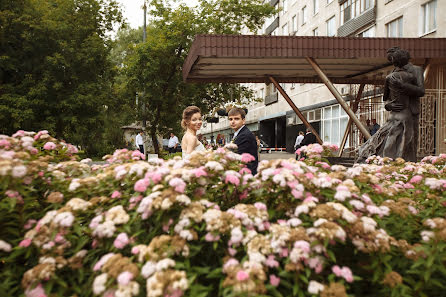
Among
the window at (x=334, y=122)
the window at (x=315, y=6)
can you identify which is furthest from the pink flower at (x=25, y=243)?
the window at (x=315, y=6)

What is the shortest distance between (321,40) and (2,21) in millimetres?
18022

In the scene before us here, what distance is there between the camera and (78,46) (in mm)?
22781

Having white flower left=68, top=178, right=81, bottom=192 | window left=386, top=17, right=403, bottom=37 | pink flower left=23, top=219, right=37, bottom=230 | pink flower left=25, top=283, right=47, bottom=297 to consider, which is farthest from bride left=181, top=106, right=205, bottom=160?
window left=386, top=17, right=403, bottom=37

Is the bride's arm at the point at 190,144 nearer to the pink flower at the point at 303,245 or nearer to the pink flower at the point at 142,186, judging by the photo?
the pink flower at the point at 142,186

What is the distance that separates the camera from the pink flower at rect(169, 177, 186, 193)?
230 centimetres

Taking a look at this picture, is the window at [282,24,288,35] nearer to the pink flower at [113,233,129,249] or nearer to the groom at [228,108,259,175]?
the groom at [228,108,259,175]

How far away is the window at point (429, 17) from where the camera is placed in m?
18.0

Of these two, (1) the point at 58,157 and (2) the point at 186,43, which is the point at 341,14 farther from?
(1) the point at 58,157

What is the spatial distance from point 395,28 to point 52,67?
843 inches

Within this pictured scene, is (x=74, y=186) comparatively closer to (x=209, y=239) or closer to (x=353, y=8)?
(x=209, y=239)

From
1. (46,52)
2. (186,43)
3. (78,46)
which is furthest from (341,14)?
(46,52)

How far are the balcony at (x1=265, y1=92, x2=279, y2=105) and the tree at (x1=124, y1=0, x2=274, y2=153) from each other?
14.5 meters

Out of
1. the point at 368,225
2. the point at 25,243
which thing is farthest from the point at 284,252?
the point at 25,243

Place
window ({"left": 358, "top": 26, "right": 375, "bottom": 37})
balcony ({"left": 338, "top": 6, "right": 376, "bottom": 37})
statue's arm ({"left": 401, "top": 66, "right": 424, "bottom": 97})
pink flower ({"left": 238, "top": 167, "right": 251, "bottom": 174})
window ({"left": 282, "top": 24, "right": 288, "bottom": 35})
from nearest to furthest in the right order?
pink flower ({"left": 238, "top": 167, "right": 251, "bottom": 174})
statue's arm ({"left": 401, "top": 66, "right": 424, "bottom": 97})
balcony ({"left": 338, "top": 6, "right": 376, "bottom": 37})
window ({"left": 358, "top": 26, "right": 375, "bottom": 37})
window ({"left": 282, "top": 24, "right": 288, "bottom": 35})
